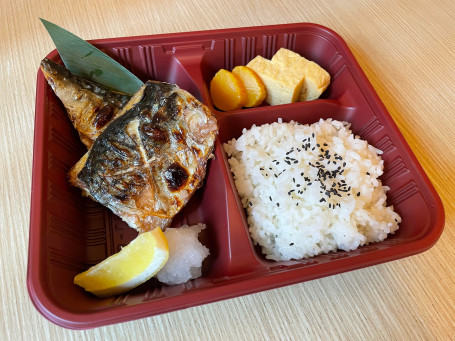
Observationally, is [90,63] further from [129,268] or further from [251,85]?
[129,268]

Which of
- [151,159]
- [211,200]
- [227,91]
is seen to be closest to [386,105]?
[227,91]

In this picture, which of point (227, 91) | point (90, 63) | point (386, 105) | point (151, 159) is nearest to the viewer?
point (151, 159)

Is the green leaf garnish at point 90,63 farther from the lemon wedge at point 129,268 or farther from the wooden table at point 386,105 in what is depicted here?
the lemon wedge at point 129,268

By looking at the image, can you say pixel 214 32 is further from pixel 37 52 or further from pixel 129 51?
pixel 37 52

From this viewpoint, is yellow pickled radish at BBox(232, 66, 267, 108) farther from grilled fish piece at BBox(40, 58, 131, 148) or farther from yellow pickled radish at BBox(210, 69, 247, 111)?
grilled fish piece at BBox(40, 58, 131, 148)

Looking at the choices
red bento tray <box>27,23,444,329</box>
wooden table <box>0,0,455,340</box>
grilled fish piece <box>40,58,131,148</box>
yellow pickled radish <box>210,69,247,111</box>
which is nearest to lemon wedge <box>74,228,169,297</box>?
red bento tray <box>27,23,444,329</box>

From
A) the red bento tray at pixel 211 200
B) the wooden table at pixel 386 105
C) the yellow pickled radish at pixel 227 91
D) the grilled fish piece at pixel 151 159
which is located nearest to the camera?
the red bento tray at pixel 211 200

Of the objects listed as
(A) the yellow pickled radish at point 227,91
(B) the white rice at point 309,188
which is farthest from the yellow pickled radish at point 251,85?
(B) the white rice at point 309,188
